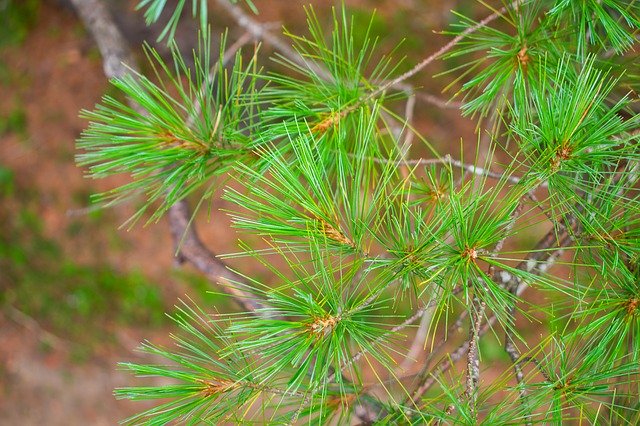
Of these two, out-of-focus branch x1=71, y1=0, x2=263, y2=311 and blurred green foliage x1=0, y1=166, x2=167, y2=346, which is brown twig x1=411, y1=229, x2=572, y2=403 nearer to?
out-of-focus branch x1=71, y1=0, x2=263, y2=311

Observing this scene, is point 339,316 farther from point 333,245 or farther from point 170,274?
point 170,274

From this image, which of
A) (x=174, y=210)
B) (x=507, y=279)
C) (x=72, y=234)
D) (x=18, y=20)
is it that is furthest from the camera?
(x=72, y=234)

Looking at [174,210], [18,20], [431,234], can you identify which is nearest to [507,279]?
[431,234]

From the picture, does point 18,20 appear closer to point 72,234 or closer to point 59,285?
point 72,234

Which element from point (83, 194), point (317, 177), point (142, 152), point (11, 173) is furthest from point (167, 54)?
point (317, 177)

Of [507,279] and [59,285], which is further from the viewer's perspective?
[59,285]

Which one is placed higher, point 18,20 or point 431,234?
point 431,234
